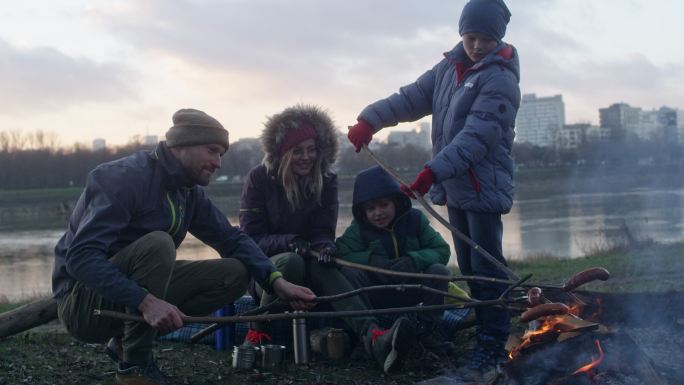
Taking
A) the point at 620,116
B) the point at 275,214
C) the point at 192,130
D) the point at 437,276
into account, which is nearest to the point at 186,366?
the point at 275,214

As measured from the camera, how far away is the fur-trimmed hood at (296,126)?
489cm

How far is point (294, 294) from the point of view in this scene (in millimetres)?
3980

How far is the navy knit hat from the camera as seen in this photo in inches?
167

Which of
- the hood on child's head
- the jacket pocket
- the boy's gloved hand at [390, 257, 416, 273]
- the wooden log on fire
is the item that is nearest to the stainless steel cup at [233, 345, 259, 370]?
the boy's gloved hand at [390, 257, 416, 273]

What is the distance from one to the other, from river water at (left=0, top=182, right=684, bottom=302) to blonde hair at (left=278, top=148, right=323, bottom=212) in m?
7.25

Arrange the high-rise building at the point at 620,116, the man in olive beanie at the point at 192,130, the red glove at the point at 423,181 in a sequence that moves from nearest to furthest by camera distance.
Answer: the man in olive beanie at the point at 192,130 < the red glove at the point at 423,181 < the high-rise building at the point at 620,116

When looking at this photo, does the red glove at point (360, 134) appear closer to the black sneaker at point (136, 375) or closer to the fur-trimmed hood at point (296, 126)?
the fur-trimmed hood at point (296, 126)

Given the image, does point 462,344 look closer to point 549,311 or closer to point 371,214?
point 371,214

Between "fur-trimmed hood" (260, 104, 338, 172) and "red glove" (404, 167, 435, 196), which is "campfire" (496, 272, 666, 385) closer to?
"red glove" (404, 167, 435, 196)

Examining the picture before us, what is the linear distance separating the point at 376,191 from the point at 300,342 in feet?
3.64

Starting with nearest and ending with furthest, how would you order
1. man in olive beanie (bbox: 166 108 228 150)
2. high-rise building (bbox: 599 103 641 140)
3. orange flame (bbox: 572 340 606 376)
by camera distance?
orange flame (bbox: 572 340 606 376) → man in olive beanie (bbox: 166 108 228 150) → high-rise building (bbox: 599 103 641 140)

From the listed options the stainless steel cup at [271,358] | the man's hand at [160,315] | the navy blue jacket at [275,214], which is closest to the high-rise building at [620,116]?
the navy blue jacket at [275,214]

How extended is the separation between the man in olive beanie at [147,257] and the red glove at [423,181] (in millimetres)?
834

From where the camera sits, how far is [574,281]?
3656mm
